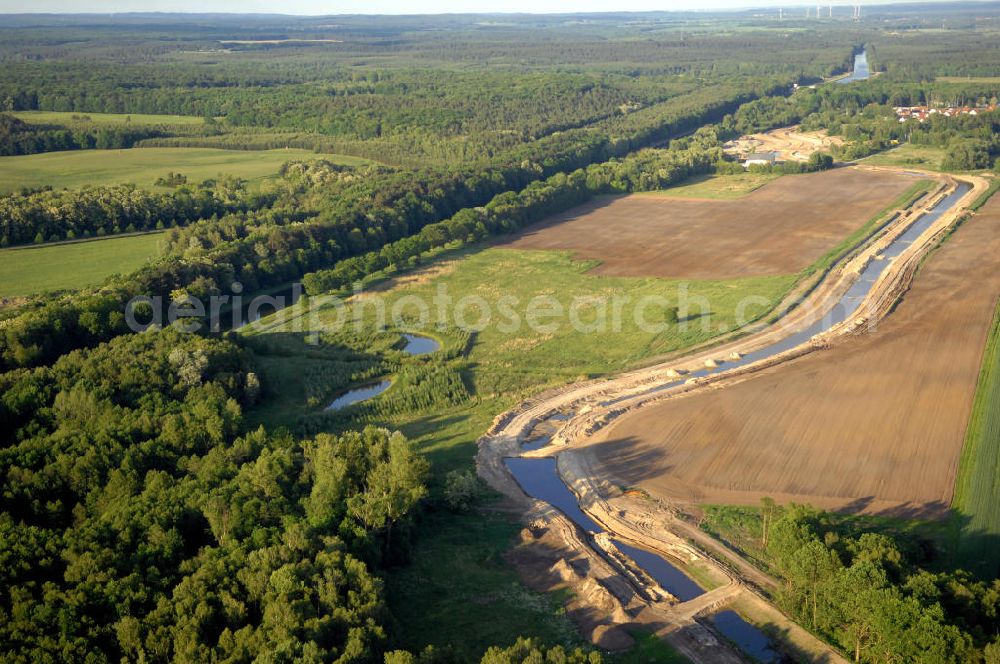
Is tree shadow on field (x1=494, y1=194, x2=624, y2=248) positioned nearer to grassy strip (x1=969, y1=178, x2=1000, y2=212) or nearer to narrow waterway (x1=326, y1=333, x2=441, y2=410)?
narrow waterway (x1=326, y1=333, x2=441, y2=410)

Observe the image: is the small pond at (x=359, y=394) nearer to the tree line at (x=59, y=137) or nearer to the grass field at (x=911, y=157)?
the grass field at (x=911, y=157)

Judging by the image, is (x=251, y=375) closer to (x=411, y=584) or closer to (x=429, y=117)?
(x=411, y=584)

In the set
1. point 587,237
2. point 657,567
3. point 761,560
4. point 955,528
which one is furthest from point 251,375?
point 587,237

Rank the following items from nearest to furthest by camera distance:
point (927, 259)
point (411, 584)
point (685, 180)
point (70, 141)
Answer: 1. point (411, 584)
2. point (927, 259)
3. point (685, 180)
4. point (70, 141)

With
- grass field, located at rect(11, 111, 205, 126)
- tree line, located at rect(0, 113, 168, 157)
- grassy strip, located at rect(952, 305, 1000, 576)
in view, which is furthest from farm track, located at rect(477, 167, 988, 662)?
grass field, located at rect(11, 111, 205, 126)

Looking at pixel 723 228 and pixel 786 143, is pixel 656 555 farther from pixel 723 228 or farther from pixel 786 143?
pixel 786 143

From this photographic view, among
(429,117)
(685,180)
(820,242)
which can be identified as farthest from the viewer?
(429,117)

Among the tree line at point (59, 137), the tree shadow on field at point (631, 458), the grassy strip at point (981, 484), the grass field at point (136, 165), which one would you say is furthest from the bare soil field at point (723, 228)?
the tree line at point (59, 137)

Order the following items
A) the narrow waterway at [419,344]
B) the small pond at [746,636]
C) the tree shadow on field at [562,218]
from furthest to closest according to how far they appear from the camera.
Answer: the tree shadow on field at [562,218] < the narrow waterway at [419,344] < the small pond at [746,636]
